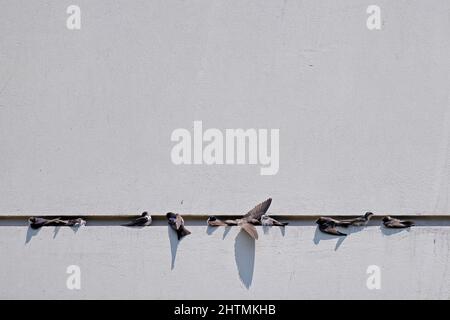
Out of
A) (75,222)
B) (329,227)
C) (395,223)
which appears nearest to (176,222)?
(75,222)

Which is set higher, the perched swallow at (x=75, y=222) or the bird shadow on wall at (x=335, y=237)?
the perched swallow at (x=75, y=222)

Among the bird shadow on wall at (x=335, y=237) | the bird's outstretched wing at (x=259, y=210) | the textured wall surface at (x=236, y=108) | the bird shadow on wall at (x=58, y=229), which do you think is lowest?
the bird shadow on wall at (x=335, y=237)

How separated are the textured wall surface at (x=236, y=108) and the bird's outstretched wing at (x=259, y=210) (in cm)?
2

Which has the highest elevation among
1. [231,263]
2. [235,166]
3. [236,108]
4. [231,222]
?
[236,108]

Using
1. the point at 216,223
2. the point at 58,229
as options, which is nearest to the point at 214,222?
the point at 216,223

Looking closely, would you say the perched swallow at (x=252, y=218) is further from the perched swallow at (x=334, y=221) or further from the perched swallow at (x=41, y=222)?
the perched swallow at (x=41, y=222)

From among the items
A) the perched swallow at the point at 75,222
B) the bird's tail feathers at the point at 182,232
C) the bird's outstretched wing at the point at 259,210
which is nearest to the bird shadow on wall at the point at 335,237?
the bird's outstretched wing at the point at 259,210

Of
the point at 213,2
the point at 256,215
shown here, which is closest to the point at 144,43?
the point at 213,2

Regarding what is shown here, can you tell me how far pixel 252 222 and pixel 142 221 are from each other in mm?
273

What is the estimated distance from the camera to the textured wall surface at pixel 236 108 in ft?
6.48

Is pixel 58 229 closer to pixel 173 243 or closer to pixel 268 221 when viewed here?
pixel 173 243

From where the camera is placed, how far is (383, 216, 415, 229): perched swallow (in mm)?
1966

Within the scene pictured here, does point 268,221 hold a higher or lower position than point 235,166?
lower

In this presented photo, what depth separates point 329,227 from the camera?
197cm
